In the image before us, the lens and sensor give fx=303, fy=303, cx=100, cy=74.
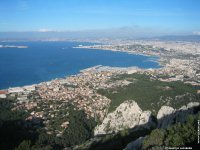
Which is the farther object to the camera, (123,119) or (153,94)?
(153,94)

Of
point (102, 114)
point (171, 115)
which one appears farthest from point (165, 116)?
point (102, 114)

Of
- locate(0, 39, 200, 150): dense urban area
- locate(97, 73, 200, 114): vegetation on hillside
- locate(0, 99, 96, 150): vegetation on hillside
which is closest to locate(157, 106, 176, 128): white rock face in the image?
locate(0, 39, 200, 150): dense urban area

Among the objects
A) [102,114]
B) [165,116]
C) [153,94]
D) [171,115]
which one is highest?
[171,115]

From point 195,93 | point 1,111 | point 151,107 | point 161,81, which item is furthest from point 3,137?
point 161,81

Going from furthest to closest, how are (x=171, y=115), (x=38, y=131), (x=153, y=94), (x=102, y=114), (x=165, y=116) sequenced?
(x=153, y=94) → (x=102, y=114) → (x=165, y=116) → (x=171, y=115) → (x=38, y=131)

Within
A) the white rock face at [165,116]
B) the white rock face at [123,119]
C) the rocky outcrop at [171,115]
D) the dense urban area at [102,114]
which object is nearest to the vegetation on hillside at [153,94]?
the dense urban area at [102,114]

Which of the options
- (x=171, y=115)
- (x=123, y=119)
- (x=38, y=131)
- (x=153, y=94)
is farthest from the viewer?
(x=153, y=94)

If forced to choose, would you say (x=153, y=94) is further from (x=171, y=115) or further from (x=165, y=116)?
(x=171, y=115)

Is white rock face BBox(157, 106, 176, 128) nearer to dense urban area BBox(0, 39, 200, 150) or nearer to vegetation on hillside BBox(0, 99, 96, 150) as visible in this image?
dense urban area BBox(0, 39, 200, 150)
